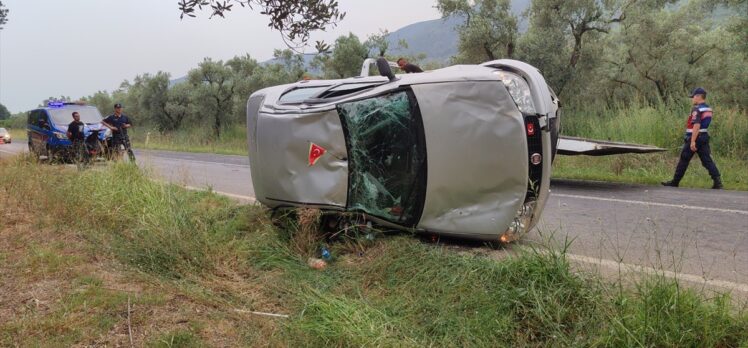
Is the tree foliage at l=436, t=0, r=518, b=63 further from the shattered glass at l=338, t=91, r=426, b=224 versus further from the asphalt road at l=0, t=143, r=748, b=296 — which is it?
the shattered glass at l=338, t=91, r=426, b=224

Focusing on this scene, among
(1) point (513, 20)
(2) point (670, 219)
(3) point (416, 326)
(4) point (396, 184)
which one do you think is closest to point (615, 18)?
(1) point (513, 20)

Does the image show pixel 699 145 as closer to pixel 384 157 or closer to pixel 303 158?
pixel 384 157

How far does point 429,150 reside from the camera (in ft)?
13.4

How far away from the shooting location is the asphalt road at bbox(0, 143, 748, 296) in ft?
12.5

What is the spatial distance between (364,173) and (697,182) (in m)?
6.45

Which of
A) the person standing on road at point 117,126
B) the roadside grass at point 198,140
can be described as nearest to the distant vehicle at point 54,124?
the person standing on road at point 117,126

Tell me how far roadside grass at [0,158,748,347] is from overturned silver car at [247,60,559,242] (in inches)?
12.3

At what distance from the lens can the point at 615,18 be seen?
15594 millimetres

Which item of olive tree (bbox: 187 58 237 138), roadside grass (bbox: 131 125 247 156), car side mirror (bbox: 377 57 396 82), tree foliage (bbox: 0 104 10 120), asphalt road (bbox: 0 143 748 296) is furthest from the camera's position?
tree foliage (bbox: 0 104 10 120)

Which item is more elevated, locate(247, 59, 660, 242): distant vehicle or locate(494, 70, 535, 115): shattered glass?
locate(494, 70, 535, 115): shattered glass

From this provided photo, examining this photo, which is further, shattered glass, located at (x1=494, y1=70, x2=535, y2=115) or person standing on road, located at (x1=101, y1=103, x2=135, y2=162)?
person standing on road, located at (x1=101, y1=103, x2=135, y2=162)

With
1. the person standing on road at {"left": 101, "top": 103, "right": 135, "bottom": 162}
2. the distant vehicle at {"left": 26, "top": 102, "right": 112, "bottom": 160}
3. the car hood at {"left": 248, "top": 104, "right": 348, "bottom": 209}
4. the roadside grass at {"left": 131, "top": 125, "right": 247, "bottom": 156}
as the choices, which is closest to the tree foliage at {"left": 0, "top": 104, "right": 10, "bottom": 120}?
the roadside grass at {"left": 131, "top": 125, "right": 247, "bottom": 156}

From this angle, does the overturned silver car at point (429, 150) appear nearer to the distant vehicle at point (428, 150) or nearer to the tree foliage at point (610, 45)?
the distant vehicle at point (428, 150)

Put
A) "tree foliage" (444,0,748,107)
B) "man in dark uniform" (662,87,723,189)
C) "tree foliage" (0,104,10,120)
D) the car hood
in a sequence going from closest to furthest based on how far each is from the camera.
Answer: the car hood
"man in dark uniform" (662,87,723,189)
"tree foliage" (444,0,748,107)
"tree foliage" (0,104,10,120)
